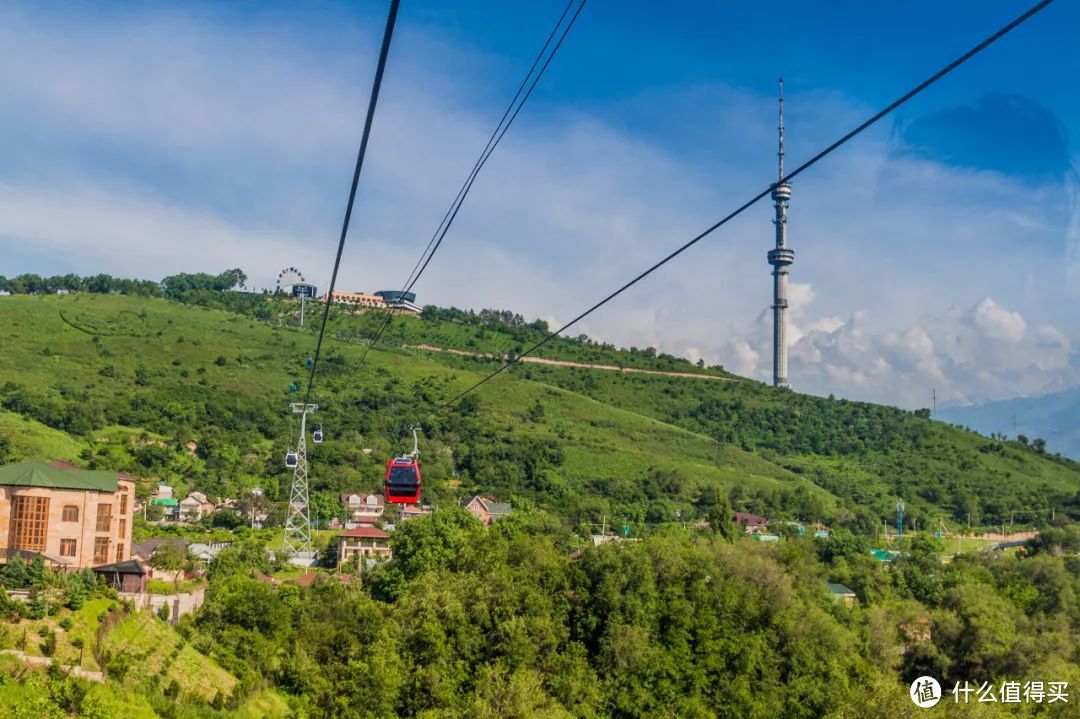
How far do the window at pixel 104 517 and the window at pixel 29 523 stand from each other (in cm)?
231

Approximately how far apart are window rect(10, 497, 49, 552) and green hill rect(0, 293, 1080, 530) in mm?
38528

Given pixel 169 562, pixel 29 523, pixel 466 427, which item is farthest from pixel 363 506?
pixel 29 523

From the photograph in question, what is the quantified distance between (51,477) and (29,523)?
2.13 m

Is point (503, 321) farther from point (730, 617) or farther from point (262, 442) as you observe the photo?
point (730, 617)

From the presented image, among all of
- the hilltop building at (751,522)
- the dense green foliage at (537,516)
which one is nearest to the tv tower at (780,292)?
the dense green foliage at (537,516)

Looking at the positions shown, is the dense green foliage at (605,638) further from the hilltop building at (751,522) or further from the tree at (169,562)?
the hilltop building at (751,522)

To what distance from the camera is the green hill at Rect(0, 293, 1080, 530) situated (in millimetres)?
93250

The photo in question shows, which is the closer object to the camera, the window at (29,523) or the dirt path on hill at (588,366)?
the window at (29,523)

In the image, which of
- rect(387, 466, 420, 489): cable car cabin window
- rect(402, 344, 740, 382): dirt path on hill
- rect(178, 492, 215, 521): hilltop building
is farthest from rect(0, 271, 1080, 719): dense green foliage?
rect(387, 466, 420, 489): cable car cabin window

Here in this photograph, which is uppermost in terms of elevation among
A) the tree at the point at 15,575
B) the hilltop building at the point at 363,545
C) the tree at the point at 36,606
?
the tree at the point at 15,575

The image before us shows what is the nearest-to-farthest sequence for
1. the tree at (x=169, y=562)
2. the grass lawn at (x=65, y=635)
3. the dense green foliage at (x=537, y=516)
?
the grass lawn at (x=65, y=635), the dense green foliage at (x=537, y=516), the tree at (x=169, y=562)

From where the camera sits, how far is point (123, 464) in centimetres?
8431

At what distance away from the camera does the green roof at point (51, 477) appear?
4066cm

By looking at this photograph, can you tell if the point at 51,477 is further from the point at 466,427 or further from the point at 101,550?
the point at 466,427
